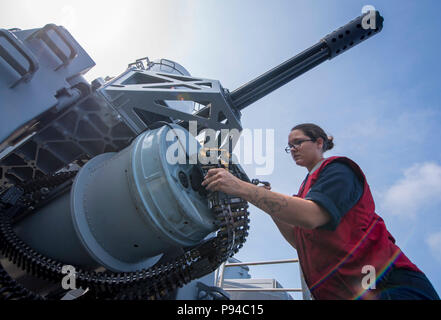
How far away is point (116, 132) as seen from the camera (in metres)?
3.25

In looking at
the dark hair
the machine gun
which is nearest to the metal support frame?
the machine gun

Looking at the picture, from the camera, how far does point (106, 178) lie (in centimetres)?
241

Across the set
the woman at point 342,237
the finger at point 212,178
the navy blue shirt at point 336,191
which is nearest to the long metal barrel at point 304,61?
the finger at point 212,178

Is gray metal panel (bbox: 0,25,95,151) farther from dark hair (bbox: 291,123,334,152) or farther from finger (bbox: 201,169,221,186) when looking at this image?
dark hair (bbox: 291,123,334,152)

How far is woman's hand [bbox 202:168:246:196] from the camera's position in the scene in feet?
6.51

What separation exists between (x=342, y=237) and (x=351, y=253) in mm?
104

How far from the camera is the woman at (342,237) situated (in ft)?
5.31

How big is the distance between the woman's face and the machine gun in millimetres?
535

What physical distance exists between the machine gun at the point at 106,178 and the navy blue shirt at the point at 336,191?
744mm

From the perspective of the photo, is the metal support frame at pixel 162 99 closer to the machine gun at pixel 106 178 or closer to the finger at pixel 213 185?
the machine gun at pixel 106 178

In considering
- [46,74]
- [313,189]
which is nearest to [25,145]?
[46,74]
